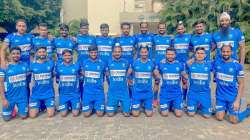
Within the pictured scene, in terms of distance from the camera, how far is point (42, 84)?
6.86 metres

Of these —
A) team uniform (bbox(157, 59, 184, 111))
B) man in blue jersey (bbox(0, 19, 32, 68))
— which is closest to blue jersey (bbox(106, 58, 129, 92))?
team uniform (bbox(157, 59, 184, 111))

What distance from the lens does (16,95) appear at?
6.73 meters

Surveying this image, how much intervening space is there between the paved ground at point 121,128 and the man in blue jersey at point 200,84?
0.27m

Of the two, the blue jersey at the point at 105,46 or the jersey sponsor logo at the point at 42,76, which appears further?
the blue jersey at the point at 105,46

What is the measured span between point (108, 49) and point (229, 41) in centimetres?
307

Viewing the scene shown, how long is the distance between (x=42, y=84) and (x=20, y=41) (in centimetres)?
130

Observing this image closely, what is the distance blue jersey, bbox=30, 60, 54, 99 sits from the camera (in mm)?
6816

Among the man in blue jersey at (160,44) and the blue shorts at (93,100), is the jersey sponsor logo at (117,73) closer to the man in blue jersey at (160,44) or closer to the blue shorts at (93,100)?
the blue shorts at (93,100)

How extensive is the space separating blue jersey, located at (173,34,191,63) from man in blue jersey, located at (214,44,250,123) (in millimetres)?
1051

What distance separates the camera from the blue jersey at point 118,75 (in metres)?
6.89

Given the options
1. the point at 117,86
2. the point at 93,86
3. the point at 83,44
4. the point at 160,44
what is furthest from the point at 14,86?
the point at 160,44

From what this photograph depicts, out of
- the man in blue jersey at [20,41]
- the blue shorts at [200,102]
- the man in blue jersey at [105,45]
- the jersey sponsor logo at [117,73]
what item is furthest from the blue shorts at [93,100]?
the blue shorts at [200,102]

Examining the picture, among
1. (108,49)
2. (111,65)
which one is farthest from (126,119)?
(108,49)

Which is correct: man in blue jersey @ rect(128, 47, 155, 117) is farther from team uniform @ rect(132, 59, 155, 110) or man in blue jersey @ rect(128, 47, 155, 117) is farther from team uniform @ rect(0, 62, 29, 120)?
team uniform @ rect(0, 62, 29, 120)
